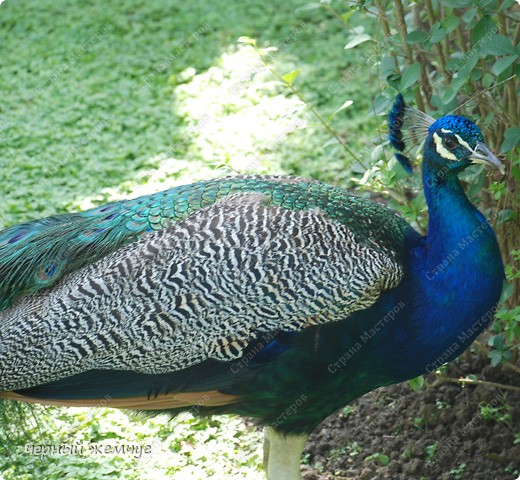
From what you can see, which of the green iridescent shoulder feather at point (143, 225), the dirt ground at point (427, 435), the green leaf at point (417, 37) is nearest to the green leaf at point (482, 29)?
the green leaf at point (417, 37)

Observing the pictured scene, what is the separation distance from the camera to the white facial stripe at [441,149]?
107 inches

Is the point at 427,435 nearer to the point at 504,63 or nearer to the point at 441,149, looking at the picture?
the point at 441,149

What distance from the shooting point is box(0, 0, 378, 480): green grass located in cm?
508

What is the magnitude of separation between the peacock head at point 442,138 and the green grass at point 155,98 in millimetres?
1127

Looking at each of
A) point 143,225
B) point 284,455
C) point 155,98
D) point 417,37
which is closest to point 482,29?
point 417,37

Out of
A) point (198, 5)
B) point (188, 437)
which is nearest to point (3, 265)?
point (188, 437)

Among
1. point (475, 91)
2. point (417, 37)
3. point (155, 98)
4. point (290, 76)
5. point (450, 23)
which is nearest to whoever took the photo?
point (450, 23)

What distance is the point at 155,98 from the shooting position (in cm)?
581

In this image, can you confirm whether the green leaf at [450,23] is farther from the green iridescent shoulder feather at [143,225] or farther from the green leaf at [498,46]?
the green iridescent shoulder feather at [143,225]

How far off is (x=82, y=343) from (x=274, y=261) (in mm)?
596

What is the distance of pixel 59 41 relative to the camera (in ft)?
21.1

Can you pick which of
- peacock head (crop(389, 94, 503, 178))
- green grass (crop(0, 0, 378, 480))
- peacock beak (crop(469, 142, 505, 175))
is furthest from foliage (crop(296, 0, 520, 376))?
green grass (crop(0, 0, 378, 480))

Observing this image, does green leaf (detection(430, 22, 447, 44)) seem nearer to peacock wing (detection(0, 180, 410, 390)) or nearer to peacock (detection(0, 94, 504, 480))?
peacock (detection(0, 94, 504, 480))

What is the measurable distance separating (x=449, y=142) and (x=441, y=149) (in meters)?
0.03
